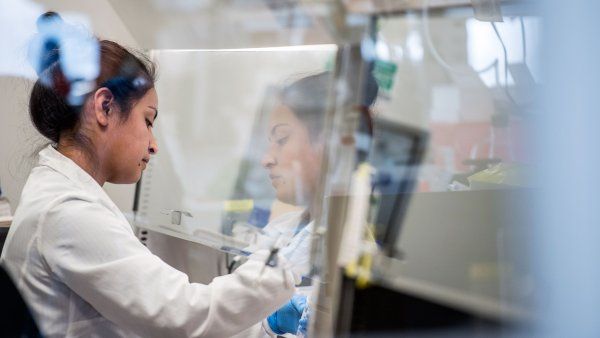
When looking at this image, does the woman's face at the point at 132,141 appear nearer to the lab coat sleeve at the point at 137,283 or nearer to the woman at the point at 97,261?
the woman at the point at 97,261

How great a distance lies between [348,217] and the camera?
951mm

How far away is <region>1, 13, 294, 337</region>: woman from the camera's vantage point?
978mm

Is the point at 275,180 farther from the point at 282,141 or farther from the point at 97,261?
the point at 97,261

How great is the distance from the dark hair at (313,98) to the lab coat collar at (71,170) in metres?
0.44

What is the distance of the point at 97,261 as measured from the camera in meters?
0.98

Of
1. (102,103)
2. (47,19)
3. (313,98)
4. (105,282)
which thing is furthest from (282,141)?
(47,19)

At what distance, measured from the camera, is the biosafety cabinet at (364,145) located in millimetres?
726

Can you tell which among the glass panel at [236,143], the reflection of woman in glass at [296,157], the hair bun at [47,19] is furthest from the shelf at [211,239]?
the hair bun at [47,19]

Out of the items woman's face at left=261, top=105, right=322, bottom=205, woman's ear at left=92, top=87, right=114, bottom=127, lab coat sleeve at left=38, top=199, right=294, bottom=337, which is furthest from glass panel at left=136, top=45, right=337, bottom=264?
woman's ear at left=92, top=87, right=114, bottom=127

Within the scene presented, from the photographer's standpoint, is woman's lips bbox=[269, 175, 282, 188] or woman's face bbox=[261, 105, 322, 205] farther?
woman's lips bbox=[269, 175, 282, 188]

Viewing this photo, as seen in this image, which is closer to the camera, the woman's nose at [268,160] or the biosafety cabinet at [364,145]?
the biosafety cabinet at [364,145]

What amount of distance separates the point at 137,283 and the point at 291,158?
1.43 feet

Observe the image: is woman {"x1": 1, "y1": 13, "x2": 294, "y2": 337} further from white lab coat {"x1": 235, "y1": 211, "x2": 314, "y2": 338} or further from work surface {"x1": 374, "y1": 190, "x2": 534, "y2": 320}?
work surface {"x1": 374, "y1": 190, "x2": 534, "y2": 320}

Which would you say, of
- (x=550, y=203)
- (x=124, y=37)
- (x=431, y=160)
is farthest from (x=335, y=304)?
(x=124, y=37)
